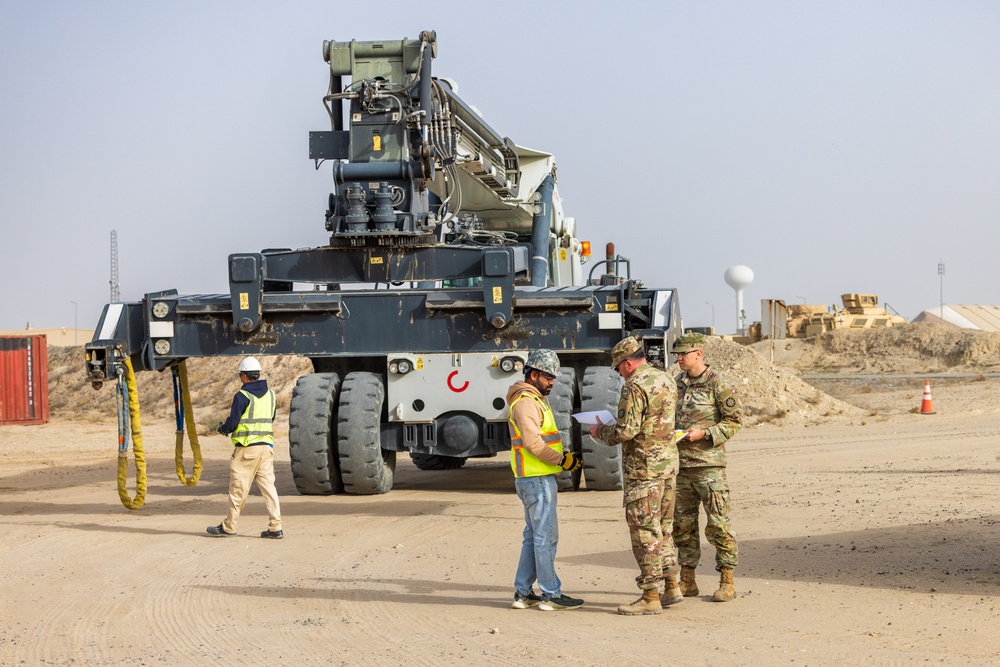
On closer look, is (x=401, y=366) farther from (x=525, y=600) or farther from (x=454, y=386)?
(x=525, y=600)

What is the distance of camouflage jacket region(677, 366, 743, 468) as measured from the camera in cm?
822

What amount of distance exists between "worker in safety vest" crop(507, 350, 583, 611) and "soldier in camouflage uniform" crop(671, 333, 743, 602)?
0.80 m

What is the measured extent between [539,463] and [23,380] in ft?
86.5

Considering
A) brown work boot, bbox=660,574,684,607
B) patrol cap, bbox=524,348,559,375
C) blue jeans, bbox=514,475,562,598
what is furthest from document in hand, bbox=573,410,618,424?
brown work boot, bbox=660,574,684,607

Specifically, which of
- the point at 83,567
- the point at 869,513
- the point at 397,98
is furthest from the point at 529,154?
the point at 83,567

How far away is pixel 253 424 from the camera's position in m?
11.7

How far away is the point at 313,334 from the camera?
1357cm

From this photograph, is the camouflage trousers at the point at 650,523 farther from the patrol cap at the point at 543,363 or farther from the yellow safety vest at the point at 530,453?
the patrol cap at the point at 543,363

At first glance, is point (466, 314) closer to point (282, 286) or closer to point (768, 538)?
point (282, 286)

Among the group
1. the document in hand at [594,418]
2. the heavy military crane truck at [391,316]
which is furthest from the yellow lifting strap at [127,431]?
the document in hand at [594,418]

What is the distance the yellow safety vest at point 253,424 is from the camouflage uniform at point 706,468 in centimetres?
474

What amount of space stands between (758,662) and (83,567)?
6029 mm

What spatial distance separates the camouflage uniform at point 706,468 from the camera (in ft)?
27.0

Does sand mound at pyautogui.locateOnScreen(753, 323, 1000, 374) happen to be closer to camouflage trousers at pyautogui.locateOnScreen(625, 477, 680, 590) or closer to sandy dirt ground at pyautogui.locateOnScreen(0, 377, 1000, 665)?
sandy dirt ground at pyautogui.locateOnScreen(0, 377, 1000, 665)
